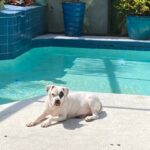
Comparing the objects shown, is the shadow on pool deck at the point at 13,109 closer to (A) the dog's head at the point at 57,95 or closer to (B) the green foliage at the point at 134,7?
(A) the dog's head at the point at 57,95

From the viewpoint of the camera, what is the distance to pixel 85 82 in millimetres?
6238

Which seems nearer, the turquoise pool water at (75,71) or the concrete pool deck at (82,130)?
the concrete pool deck at (82,130)

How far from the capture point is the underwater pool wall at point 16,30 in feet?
24.9

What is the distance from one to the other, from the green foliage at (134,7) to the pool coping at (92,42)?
0.61 m

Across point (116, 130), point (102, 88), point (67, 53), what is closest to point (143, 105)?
point (116, 130)

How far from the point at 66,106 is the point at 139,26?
5778 mm

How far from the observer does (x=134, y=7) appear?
923 cm

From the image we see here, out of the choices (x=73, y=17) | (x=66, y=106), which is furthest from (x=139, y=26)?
(x=66, y=106)

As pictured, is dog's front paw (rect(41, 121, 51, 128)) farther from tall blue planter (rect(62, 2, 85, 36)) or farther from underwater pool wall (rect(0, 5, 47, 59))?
tall blue planter (rect(62, 2, 85, 36))

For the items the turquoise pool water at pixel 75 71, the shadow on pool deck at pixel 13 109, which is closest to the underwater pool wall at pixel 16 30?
the turquoise pool water at pixel 75 71

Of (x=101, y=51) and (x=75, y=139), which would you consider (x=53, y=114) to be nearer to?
(x=75, y=139)

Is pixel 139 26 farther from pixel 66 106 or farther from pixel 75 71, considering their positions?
pixel 66 106

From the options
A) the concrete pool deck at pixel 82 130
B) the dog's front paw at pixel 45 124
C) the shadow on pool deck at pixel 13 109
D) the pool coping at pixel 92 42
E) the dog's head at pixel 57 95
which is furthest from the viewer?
the pool coping at pixel 92 42

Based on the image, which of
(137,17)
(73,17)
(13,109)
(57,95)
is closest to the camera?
(57,95)
